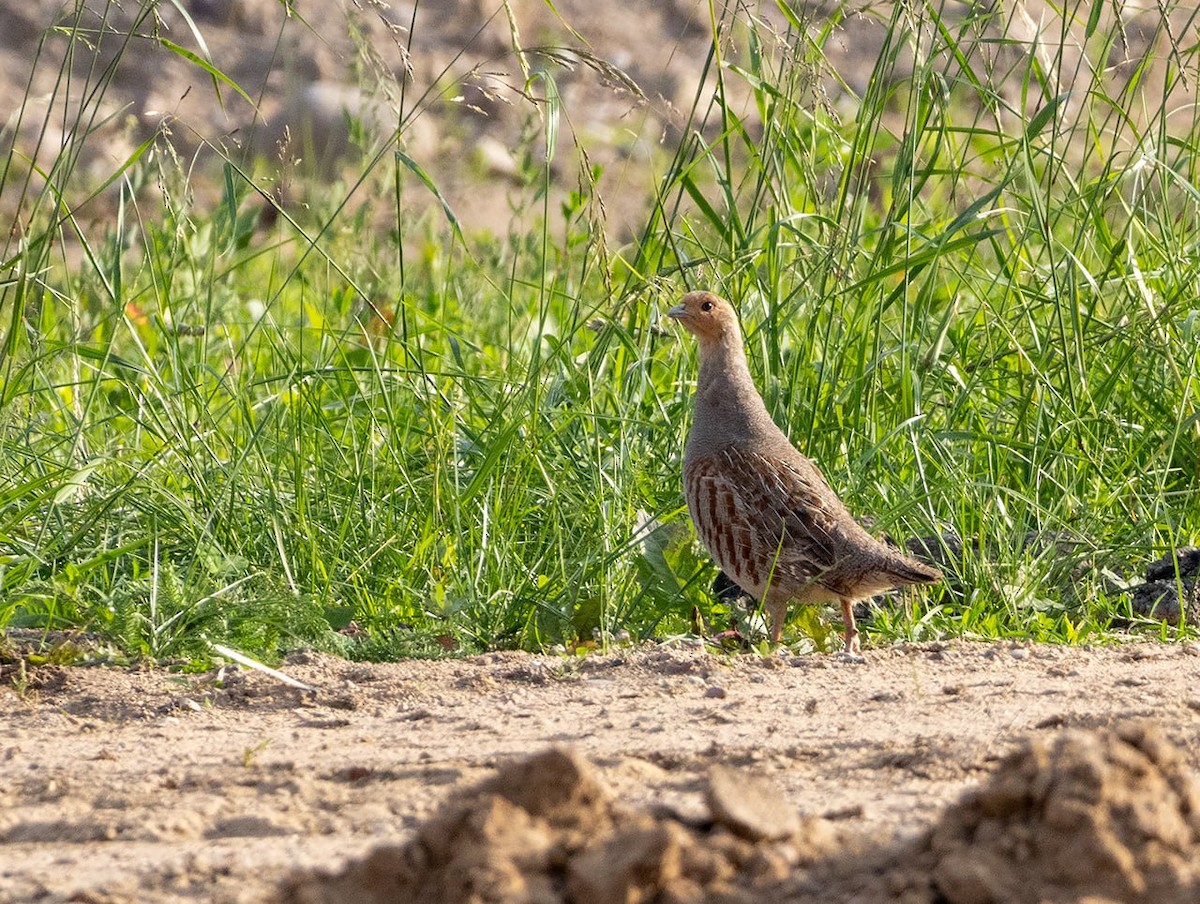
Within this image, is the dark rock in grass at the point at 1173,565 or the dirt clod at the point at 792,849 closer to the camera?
the dirt clod at the point at 792,849

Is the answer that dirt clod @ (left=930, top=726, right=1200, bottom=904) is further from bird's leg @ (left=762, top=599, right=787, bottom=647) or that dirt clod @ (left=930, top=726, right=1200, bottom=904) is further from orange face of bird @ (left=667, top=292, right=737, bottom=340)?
orange face of bird @ (left=667, top=292, right=737, bottom=340)

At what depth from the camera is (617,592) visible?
4.23 metres

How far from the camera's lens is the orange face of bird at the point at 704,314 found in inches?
186

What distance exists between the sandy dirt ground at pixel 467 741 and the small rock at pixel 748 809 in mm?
37

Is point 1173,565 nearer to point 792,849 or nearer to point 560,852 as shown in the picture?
point 792,849

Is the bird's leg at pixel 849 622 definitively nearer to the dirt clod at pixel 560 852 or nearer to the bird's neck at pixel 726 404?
the bird's neck at pixel 726 404

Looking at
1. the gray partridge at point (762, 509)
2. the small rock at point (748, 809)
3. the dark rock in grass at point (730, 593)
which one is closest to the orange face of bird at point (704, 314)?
the gray partridge at point (762, 509)

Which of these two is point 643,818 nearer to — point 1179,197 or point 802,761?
point 802,761

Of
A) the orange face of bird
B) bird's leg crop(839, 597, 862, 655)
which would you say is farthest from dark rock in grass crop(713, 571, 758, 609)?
the orange face of bird

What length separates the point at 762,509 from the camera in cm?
452

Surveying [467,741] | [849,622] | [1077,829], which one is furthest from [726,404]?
[1077,829]

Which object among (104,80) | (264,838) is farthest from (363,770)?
(104,80)

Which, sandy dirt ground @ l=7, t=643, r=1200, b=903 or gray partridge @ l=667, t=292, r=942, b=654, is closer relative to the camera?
sandy dirt ground @ l=7, t=643, r=1200, b=903

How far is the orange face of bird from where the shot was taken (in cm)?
472
